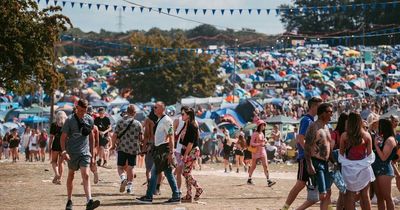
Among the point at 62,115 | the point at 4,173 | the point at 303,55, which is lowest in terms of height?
the point at 4,173

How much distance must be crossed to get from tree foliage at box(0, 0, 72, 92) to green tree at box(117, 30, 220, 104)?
55680mm

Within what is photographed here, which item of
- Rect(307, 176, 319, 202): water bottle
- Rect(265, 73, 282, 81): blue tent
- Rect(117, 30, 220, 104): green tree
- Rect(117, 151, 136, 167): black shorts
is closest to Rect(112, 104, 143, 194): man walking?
Rect(117, 151, 136, 167): black shorts

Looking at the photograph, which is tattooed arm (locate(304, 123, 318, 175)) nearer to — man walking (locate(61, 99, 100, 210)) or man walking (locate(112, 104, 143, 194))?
man walking (locate(61, 99, 100, 210))

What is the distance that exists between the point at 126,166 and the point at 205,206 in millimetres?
2750

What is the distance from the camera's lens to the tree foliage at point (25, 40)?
26531mm

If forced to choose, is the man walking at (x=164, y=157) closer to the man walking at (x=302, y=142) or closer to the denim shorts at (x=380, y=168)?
the man walking at (x=302, y=142)

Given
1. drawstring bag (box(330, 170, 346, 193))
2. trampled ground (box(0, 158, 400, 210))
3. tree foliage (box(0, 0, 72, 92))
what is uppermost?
tree foliage (box(0, 0, 72, 92))

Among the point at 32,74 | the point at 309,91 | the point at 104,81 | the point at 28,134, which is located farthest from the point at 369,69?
the point at 32,74

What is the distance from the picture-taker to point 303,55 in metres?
→ 96.9

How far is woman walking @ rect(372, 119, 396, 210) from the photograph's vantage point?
11.5 meters

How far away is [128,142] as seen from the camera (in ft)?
52.0

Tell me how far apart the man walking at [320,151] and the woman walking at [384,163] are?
2.34 feet

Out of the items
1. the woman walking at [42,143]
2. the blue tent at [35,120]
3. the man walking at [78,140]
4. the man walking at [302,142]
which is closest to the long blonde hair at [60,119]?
the man walking at [78,140]

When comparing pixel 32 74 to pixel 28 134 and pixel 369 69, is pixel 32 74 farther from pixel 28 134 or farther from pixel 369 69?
pixel 369 69
